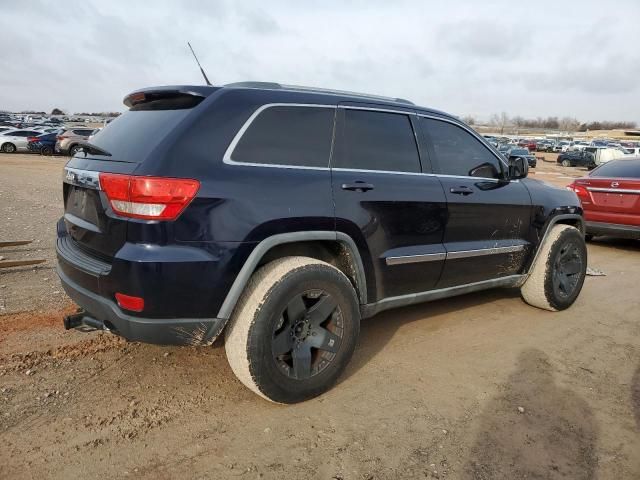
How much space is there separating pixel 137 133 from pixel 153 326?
1.14 metres

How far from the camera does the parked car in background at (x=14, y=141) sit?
1075 inches

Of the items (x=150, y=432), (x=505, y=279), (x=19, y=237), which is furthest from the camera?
(x=19, y=237)

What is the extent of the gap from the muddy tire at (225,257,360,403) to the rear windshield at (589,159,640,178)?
22.5 ft

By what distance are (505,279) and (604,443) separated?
6.15ft

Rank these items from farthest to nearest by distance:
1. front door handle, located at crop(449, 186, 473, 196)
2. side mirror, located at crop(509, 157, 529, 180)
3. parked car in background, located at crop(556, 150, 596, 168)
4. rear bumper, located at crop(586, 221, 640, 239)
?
parked car in background, located at crop(556, 150, 596, 168)
rear bumper, located at crop(586, 221, 640, 239)
side mirror, located at crop(509, 157, 529, 180)
front door handle, located at crop(449, 186, 473, 196)

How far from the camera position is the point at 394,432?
108 inches

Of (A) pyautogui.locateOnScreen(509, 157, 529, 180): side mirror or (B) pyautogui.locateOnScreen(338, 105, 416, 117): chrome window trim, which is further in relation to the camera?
(A) pyautogui.locateOnScreen(509, 157, 529, 180): side mirror

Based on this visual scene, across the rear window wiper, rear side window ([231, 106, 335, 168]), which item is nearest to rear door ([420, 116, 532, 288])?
rear side window ([231, 106, 335, 168])

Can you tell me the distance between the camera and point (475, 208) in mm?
3961

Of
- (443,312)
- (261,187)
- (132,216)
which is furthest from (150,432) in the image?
(443,312)

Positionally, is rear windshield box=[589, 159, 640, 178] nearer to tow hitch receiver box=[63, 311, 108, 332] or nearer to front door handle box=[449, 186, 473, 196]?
front door handle box=[449, 186, 473, 196]

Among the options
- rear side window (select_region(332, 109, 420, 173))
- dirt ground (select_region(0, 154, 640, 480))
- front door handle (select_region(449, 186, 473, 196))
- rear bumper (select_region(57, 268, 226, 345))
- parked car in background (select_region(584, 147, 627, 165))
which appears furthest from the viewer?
parked car in background (select_region(584, 147, 627, 165))

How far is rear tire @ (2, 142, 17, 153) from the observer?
27406mm

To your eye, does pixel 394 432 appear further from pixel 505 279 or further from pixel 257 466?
pixel 505 279
